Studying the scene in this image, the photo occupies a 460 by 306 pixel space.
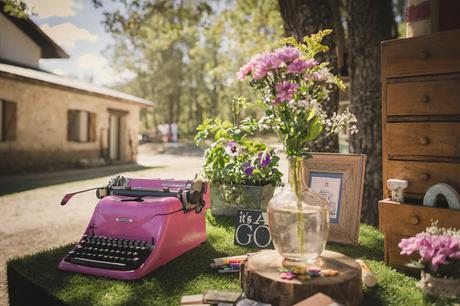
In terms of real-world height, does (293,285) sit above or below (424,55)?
below

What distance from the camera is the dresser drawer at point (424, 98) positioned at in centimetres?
186

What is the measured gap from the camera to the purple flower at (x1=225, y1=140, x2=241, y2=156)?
3.19 m

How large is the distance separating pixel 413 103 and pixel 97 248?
179cm

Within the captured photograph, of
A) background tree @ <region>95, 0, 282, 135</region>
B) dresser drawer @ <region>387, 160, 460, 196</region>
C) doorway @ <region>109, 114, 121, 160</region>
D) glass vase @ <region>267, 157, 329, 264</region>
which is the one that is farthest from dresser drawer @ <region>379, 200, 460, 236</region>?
doorway @ <region>109, 114, 121, 160</region>

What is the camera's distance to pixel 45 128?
12.7 meters

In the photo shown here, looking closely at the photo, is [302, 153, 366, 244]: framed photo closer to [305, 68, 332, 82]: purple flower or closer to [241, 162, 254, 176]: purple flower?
[241, 162, 254, 176]: purple flower

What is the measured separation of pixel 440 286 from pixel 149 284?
1.27m

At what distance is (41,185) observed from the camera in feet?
31.9

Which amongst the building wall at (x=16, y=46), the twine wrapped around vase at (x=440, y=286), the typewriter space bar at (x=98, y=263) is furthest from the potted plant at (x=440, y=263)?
the building wall at (x=16, y=46)

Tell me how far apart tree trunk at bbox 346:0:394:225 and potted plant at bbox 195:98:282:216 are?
3.90 ft

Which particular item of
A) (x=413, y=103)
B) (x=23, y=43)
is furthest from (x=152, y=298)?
(x=23, y=43)

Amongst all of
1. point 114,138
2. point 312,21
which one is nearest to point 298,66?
point 312,21

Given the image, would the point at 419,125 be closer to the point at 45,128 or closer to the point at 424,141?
the point at 424,141

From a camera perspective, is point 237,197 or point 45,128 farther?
point 45,128
